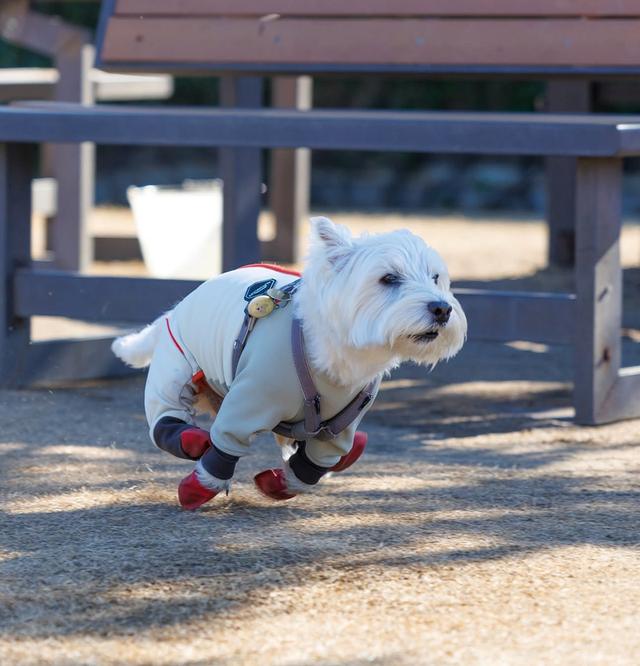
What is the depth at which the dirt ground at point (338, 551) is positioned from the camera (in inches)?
99.7

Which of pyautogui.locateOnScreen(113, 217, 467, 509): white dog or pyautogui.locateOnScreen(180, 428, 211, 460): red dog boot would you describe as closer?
pyautogui.locateOnScreen(113, 217, 467, 509): white dog

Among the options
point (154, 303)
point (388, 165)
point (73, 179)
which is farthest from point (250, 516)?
point (388, 165)

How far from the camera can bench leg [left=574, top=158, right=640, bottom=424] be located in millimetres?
4777

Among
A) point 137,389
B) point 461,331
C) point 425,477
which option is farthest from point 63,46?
point 461,331

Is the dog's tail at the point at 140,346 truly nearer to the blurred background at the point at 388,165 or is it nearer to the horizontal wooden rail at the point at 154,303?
the horizontal wooden rail at the point at 154,303

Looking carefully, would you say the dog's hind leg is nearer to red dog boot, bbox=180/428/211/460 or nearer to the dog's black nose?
red dog boot, bbox=180/428/211/460

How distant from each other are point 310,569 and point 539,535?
706mm

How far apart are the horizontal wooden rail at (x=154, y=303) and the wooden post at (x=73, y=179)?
3.29m

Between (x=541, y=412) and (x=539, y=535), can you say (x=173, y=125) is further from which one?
(x=539, y=535)

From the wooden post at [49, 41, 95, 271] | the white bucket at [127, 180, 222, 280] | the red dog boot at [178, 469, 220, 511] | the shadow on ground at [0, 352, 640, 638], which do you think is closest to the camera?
the shadow on ground at [0, 352, 640, 638]

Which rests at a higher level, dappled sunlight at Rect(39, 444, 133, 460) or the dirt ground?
dappled sunlight at Rect(39, 444, 133, 460)

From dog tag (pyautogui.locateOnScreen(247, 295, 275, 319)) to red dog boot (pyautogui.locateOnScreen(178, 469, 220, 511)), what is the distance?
460mm

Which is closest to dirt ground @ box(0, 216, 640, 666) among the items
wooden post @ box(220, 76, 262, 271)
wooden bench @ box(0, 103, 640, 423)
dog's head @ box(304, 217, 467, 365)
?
wooden bench @ box(0, 103, 640, 423)

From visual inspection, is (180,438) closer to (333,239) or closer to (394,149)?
(333,239)
